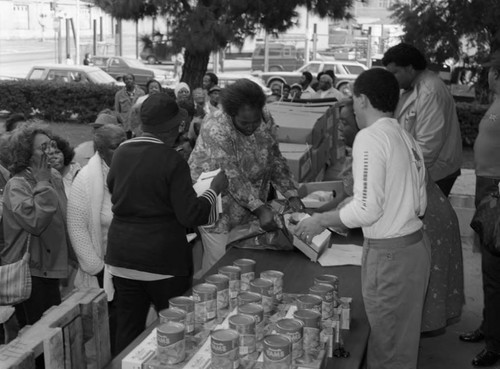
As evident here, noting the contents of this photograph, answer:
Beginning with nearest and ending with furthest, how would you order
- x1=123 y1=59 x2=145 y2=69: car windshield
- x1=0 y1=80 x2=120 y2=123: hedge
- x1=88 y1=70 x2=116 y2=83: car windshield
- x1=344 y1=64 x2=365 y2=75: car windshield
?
x1=0 y1=80 x2=120 y2=123: hedge → x1=88 y1=70 x2=116 y2=83: car windshield → x1=344 y1=64 x2=365 y2=75: car windshield → x1=123 y1=59 x2=145 y2=69: car windshield

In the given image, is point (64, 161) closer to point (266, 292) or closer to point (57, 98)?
point (266, 292)

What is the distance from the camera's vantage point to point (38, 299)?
3.55 meters

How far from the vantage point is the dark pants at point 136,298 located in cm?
309

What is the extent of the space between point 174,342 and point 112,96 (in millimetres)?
15278

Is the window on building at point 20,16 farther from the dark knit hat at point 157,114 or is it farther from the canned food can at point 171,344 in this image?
the canned food can at point 171,344

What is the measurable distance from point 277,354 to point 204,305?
485 millimetres

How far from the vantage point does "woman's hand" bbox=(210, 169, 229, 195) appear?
10.6 ft

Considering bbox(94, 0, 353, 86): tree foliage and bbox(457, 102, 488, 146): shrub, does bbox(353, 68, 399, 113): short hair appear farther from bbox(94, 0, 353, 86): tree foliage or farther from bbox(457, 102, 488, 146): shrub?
bbox(457, 102, 488, 146): shrub

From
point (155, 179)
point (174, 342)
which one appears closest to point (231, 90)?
point (155, 179)

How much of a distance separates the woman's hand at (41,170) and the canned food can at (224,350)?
6.01ft

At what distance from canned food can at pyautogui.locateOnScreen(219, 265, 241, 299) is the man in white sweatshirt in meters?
0.40

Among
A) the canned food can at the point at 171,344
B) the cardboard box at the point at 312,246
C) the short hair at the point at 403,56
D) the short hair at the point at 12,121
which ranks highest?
the short hair at the point at 403,56

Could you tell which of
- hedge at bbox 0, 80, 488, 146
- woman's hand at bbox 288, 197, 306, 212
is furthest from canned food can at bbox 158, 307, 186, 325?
hedge at bbox 0, 80, 488, 146

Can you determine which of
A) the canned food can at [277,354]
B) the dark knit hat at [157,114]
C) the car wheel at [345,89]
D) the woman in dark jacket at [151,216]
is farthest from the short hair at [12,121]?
the car wheel at [345,89]
